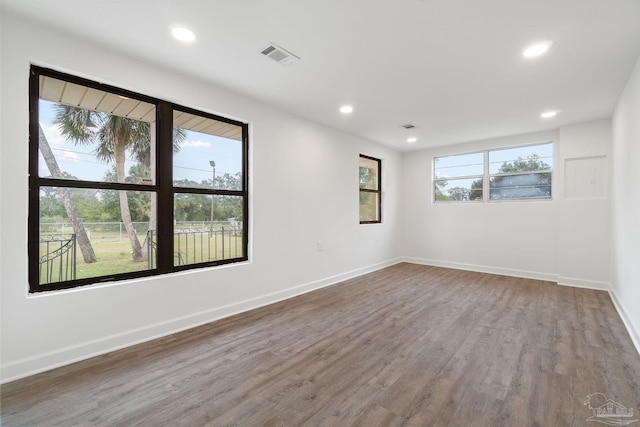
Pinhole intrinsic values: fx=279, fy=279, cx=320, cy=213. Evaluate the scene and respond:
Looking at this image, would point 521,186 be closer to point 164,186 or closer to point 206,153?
point 206,153

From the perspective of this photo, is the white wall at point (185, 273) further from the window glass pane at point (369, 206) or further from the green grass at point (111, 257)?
the window glass pane at point (369, 206)

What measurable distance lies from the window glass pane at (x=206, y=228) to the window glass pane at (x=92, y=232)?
0.28m

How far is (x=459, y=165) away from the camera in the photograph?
614cm

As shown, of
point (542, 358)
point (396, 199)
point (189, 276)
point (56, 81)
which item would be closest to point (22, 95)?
point (56, 81)

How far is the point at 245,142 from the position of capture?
12.0 ft

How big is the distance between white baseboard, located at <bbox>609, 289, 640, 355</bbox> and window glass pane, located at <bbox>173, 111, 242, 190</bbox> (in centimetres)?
435

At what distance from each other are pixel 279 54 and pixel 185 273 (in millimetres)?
2412

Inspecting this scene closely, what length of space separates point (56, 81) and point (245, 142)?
181cm

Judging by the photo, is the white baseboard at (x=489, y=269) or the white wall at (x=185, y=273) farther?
the white baseboard at (x=489, y=269)

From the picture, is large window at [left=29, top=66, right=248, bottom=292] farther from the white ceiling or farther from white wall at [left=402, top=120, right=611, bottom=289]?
white wall at [left=402, top=120, right=611, bottom=289]

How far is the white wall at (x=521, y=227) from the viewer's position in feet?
14.7

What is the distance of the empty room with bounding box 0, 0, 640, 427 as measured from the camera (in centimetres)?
196

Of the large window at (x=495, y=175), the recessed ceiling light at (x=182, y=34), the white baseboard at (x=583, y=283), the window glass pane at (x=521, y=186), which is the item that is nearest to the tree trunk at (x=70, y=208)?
the recessed ceiling light at (x=182, y=34)

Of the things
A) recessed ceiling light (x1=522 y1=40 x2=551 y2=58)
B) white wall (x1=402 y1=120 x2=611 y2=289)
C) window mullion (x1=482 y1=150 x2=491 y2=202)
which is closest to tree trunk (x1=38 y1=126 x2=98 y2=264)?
recessed ceiling light (x1=522 y1=40 x2=551 y2=58)
